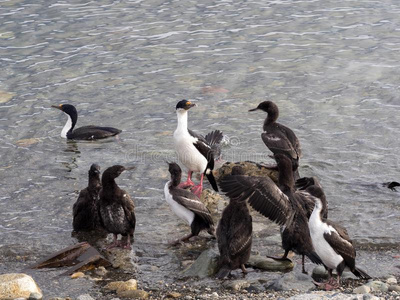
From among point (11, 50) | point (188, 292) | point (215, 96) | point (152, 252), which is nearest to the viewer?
point (188, 292)

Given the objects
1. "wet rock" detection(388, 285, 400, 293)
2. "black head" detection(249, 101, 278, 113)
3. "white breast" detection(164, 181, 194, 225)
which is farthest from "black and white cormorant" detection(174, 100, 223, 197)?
"wet rock" detection(388, 285, 400, 293)

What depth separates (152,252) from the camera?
1061 cm

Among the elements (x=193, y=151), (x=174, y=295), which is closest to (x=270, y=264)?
(x=174, y=295)

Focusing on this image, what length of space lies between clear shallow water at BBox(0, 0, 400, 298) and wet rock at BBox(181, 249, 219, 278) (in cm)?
43

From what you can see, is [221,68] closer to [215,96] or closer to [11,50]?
[215,96]

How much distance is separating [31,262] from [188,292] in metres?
2.47

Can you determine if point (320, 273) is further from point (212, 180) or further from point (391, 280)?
point (212, 180)

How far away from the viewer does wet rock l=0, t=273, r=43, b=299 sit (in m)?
8.73

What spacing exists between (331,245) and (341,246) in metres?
0.12

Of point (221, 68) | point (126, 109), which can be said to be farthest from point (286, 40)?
point (126, 109)

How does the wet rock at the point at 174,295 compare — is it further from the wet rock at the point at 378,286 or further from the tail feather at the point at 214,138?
the tail feather at the point at 214,138

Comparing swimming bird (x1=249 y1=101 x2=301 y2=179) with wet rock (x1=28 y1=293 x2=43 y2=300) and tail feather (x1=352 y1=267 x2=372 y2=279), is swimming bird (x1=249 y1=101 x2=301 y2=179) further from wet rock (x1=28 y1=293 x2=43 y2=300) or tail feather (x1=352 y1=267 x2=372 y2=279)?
wet rock (x1=28 y1=293 x2=43 y2=300)

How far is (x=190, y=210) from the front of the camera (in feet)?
34.9

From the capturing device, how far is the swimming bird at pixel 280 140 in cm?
1271
